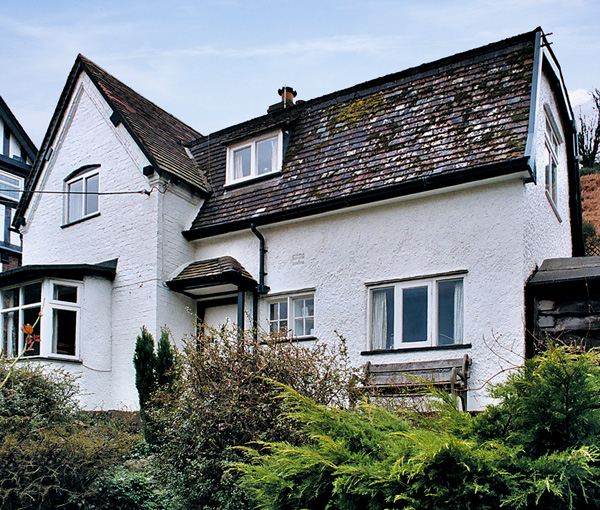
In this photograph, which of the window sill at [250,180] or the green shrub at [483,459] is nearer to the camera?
the green shrub at [483,459]

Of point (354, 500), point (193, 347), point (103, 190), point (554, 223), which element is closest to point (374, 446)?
point (354, 500)

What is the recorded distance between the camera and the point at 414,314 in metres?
13.0

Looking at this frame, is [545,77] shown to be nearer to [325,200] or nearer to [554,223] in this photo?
[554,223]

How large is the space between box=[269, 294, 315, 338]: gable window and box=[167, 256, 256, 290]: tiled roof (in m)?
0.89

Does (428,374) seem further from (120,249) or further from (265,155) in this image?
(120,249)

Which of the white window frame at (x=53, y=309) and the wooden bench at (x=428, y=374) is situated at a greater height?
the white window frame at (x=53, y=309)

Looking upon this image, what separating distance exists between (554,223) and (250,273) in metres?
6.83

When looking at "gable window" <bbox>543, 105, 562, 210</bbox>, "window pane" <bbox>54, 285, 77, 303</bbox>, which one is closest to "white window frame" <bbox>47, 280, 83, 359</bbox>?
"window pane" <bbox>54, 285, 77, 303</bbox>

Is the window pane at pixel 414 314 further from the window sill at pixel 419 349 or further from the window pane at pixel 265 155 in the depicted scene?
the window pane at pixel 265 155

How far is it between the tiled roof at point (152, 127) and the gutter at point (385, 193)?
1710 millimetres

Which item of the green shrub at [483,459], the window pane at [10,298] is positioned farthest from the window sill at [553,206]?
the window pane at [10,298]

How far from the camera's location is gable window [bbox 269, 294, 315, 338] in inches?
575

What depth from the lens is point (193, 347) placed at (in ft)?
33.3

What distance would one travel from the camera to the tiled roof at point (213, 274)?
14797mm
